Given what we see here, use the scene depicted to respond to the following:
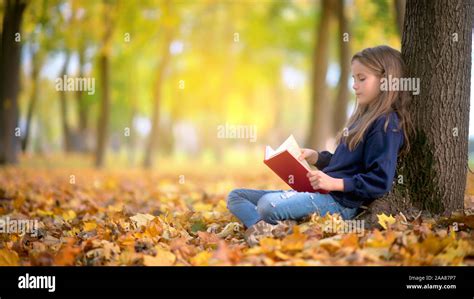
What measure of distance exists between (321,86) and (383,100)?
36.4ft

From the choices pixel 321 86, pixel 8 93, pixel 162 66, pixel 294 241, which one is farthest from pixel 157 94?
pixel 294 241

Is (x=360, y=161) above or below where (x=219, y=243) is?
above

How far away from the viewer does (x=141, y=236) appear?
14.1 feet

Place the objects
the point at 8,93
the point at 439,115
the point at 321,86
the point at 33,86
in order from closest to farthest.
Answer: the point at 439,115, the point at 8,93, the point at 321,86, the point at 33,86

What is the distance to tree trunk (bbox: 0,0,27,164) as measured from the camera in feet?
43.6

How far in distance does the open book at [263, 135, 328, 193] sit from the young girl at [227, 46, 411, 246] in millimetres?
91

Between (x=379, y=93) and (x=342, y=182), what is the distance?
0.78m

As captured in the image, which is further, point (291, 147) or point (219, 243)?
point (291, 147)

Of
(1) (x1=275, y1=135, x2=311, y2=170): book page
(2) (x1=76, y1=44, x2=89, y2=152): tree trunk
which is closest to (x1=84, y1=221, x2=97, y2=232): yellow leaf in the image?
(1) (x1=275, y1=135, x2=311, y2=170): book page

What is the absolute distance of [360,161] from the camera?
4324mm

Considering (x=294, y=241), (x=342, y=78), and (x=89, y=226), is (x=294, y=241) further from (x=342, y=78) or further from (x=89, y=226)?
(x=342, y=78)

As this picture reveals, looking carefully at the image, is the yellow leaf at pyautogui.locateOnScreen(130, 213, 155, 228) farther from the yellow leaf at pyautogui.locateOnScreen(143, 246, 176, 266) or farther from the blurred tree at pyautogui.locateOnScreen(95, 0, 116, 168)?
the blurred tree at pyautogui.locateOnScreen(95, 0, 116, 168)
